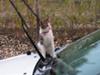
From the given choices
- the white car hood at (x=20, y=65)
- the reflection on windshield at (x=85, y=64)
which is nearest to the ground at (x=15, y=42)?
the white car hood at (x=20, y=65)

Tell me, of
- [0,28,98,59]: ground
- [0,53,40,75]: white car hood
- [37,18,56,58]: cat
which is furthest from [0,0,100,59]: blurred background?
[37,18,56,58]: cat

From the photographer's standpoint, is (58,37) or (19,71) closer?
(19,71)

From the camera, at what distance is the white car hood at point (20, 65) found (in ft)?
9.33

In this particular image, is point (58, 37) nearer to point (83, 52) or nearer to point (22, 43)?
point (22, 43)

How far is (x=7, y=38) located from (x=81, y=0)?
148cm

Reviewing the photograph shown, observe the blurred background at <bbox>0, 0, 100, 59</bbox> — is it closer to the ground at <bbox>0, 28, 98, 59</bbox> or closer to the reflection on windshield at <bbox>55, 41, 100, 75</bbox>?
the ground at <bbox>0, 28, 98, 59</bbox>

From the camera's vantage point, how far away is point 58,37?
6.39 m

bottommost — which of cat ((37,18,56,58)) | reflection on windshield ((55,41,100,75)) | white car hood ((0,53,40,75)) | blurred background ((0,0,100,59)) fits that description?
blurred background ((0,0,100,59))

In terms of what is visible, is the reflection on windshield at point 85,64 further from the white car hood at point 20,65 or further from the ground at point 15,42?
the ground at point 15,42

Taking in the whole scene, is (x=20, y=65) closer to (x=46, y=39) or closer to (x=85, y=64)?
(x=46, y=39)

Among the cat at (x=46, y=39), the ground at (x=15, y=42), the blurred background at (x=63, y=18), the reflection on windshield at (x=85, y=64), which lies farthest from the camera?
the blurred background at (x=63, y=18)

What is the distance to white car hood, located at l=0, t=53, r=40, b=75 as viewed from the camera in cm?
284

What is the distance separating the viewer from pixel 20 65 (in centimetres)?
301

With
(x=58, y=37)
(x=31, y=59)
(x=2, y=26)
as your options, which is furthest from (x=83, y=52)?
(x=2, y=26)
